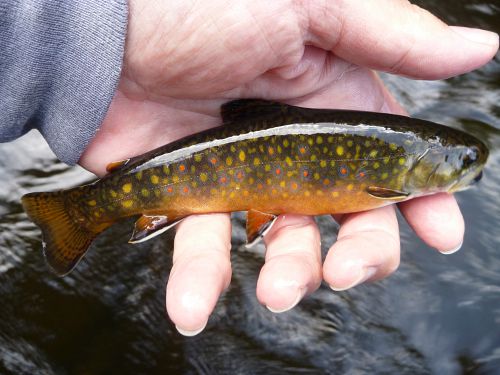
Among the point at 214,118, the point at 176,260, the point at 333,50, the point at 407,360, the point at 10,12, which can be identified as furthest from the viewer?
the point at 407,360

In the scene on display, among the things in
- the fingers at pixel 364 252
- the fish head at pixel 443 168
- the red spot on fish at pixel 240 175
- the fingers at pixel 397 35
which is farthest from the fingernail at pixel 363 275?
the fingers at pixel 397 35

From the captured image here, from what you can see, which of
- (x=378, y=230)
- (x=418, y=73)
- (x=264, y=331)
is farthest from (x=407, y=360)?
(x=418, y=73)

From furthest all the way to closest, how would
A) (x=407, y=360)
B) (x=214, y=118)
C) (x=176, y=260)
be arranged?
(x=407, y=360), (x=214, y=118), (x=176, y=260)

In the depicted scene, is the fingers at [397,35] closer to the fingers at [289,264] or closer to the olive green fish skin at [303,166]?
the olive green fish skin at [303,166]

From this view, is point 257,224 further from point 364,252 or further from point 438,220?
point 438,220

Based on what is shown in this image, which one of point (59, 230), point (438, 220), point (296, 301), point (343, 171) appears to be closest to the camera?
point (296, 301)

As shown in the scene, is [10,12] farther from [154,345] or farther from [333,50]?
[154,345]

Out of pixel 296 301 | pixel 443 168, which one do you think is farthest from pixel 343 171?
pixel 296 301
